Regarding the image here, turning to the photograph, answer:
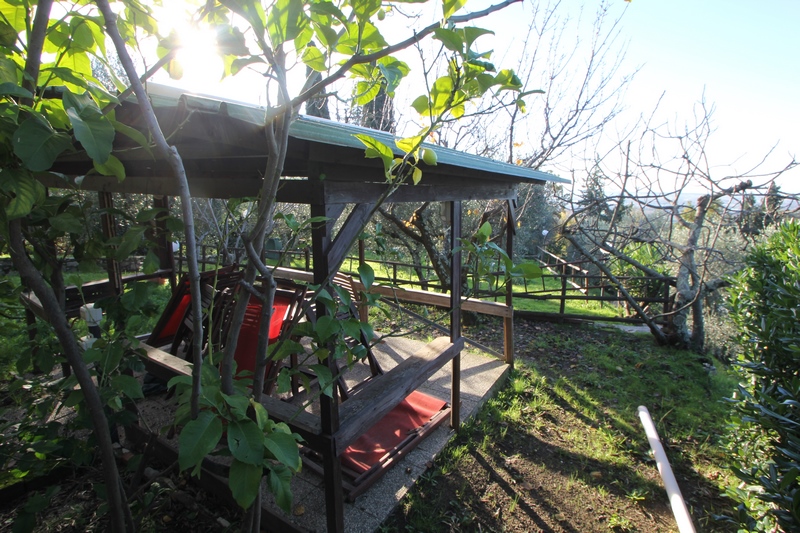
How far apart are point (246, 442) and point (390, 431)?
8.48 feet

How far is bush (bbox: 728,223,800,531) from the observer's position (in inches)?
72.8

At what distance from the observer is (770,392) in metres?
2.33

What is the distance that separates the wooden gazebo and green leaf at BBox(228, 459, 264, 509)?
56cm

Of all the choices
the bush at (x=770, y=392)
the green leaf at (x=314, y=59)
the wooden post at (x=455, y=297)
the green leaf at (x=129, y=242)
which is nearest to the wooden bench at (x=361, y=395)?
the wooden post at (x=455, y=297)

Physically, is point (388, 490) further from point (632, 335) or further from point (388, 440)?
point (632, 335)

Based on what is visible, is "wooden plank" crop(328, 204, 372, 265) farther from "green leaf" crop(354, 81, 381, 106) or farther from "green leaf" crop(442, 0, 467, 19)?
"green leaf" crop(442, 0, 467, 19)

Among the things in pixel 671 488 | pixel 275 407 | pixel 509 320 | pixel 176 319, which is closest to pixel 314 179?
pixel 275 407

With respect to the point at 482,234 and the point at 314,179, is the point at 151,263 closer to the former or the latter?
the point at 314,179

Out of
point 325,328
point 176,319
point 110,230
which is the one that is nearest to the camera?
point 325,328

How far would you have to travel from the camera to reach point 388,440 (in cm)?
310

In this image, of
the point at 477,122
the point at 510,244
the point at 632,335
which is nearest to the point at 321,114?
the point at 477,122

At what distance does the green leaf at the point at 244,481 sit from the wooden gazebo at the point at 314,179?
0.56m

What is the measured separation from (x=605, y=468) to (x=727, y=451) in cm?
96

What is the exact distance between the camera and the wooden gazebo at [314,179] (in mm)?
1287
